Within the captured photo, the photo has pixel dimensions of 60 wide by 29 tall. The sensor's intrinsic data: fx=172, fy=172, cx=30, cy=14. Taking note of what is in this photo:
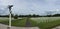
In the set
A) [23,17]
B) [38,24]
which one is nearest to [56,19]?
[38,24]

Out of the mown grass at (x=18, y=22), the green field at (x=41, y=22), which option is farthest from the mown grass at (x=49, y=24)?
the mown grass at (x=18, y=22)

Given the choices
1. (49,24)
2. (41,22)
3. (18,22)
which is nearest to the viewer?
(49,24)

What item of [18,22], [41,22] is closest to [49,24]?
[41,22]

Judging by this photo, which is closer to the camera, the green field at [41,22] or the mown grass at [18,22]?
the green field at [41,22]

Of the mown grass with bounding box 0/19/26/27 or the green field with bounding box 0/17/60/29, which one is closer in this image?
the green field with bounding box 0/17/60/29

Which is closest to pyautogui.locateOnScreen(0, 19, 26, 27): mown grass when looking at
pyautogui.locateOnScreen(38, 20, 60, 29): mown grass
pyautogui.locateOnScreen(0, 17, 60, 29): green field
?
pyautogui.locateOnScreen(0, 17, 60, 29): green field

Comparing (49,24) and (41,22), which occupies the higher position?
(41,22)

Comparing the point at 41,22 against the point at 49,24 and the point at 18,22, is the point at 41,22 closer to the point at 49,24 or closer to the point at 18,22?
the point at 49,24

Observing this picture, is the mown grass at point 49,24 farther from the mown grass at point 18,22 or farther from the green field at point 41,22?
the mown grass at point 18,22

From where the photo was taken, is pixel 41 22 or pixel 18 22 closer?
pixel 41 22

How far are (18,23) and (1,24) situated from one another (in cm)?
193

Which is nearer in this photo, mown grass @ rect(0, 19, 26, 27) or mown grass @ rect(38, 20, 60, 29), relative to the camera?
mown grass @ rect(38, 20, 60, 29)

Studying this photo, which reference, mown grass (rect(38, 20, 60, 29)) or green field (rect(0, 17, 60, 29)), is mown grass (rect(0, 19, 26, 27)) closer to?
green field (rect(0, 17, 60, 29))

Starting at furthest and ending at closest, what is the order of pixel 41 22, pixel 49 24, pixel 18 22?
1. pixel 18 22
2. pixel 41 22
3. pixel 49 24
